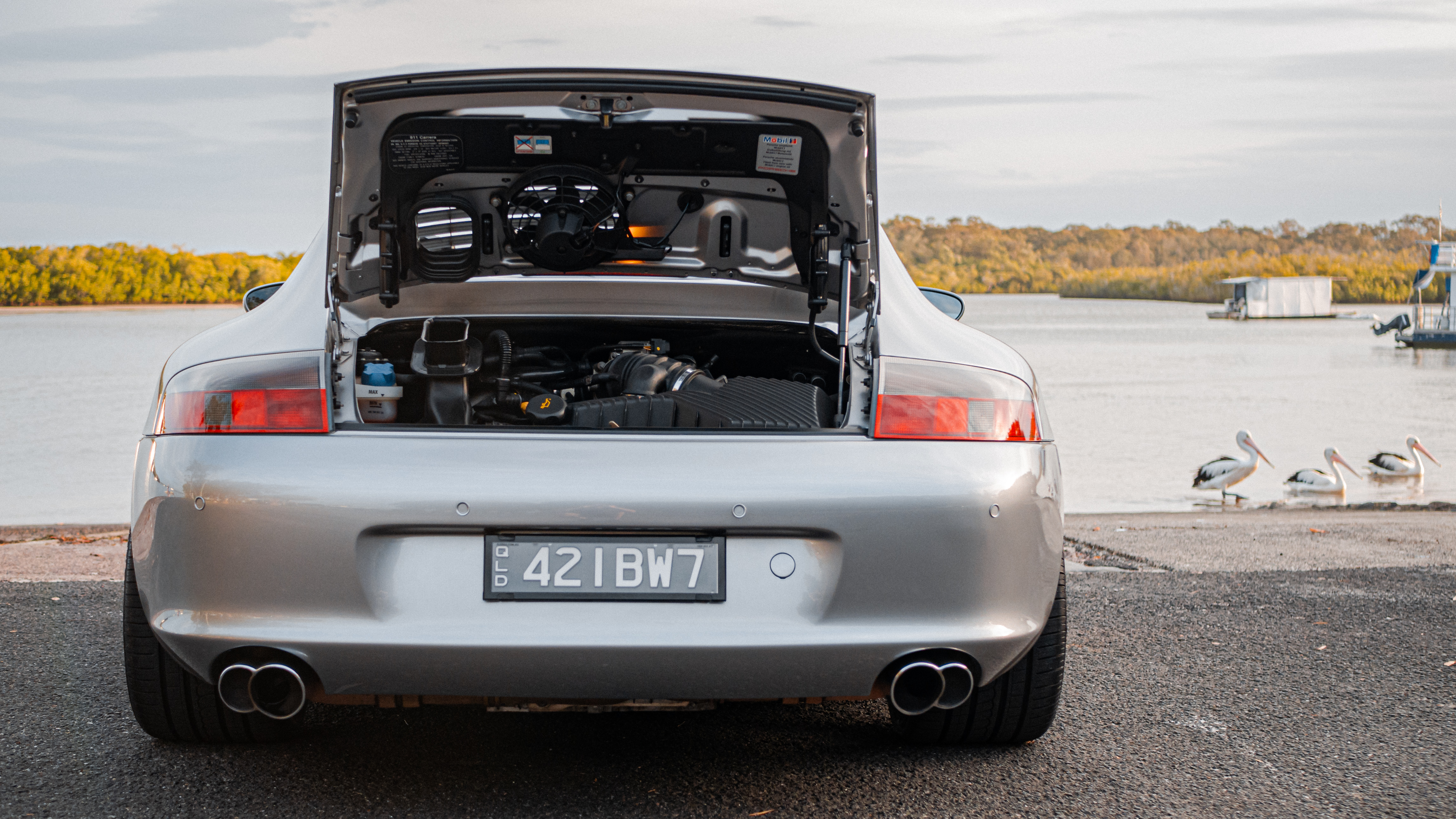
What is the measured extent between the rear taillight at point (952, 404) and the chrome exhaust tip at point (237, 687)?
131cm

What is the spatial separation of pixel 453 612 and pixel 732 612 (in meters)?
0.53

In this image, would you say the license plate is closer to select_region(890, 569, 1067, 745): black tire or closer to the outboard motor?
select_region(890, 569, 1067, 745): black tire

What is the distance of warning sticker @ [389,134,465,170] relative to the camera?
9.85 feet

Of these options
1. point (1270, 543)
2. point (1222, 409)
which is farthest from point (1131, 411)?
point (1270, 543)

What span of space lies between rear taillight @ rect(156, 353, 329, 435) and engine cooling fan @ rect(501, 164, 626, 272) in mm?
982

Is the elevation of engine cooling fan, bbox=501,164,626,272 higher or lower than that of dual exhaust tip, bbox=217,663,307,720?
higher

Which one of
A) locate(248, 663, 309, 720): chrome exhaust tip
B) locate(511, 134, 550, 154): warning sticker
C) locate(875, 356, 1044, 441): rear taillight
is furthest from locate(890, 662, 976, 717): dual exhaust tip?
locate(511, 134, 550, 154): warning sticker

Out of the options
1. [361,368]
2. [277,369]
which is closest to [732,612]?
[277,369]

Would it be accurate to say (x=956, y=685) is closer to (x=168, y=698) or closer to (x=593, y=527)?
(x=593, y=527)

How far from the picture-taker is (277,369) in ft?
7.86

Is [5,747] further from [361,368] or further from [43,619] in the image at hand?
[43,619]

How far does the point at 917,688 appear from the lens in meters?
2.37

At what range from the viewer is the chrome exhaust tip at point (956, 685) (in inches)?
92.2

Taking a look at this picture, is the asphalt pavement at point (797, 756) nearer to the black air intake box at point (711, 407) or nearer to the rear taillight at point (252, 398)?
the black air intake box at point (711, 407)
